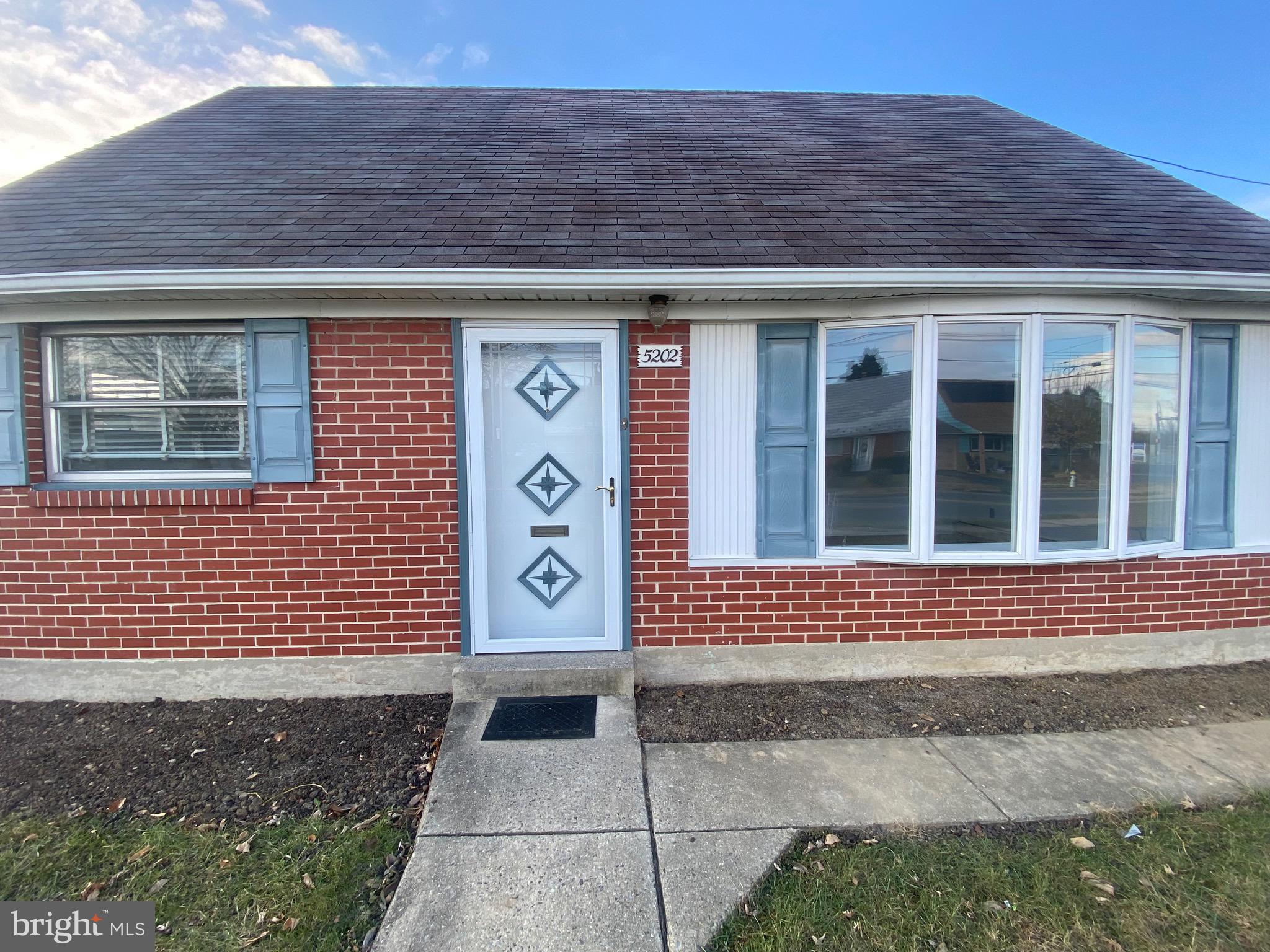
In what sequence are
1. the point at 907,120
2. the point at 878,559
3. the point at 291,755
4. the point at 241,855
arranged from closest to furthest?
the point at 241,855 < the point at 291,755 < the point at 878,559 < the point at 907,120

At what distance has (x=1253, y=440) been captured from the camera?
3965 mm

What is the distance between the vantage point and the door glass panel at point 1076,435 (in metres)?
3.62

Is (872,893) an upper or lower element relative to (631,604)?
lower

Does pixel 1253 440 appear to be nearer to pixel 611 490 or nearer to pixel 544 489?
pixel 611 490

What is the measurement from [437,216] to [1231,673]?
6400mm

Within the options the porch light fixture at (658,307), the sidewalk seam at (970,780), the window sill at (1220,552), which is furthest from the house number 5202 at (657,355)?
the window sill at (1220,552)

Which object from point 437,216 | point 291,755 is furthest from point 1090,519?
point 291,755

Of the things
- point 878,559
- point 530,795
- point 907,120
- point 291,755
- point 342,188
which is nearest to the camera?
point 530,795

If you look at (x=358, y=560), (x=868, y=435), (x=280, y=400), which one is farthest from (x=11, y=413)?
(x=868, y=435)

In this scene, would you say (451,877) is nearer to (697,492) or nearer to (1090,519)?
(697,492)

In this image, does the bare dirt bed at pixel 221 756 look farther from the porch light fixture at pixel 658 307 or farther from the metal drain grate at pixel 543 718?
the porch light fixture at pixel 658 307

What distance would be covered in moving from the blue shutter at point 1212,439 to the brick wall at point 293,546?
16.9ft

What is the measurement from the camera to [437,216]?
12.6 ft

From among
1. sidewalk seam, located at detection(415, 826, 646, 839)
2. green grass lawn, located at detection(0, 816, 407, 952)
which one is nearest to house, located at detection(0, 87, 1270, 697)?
green grass lawn, located at detection(0, 816, 407, 952)
